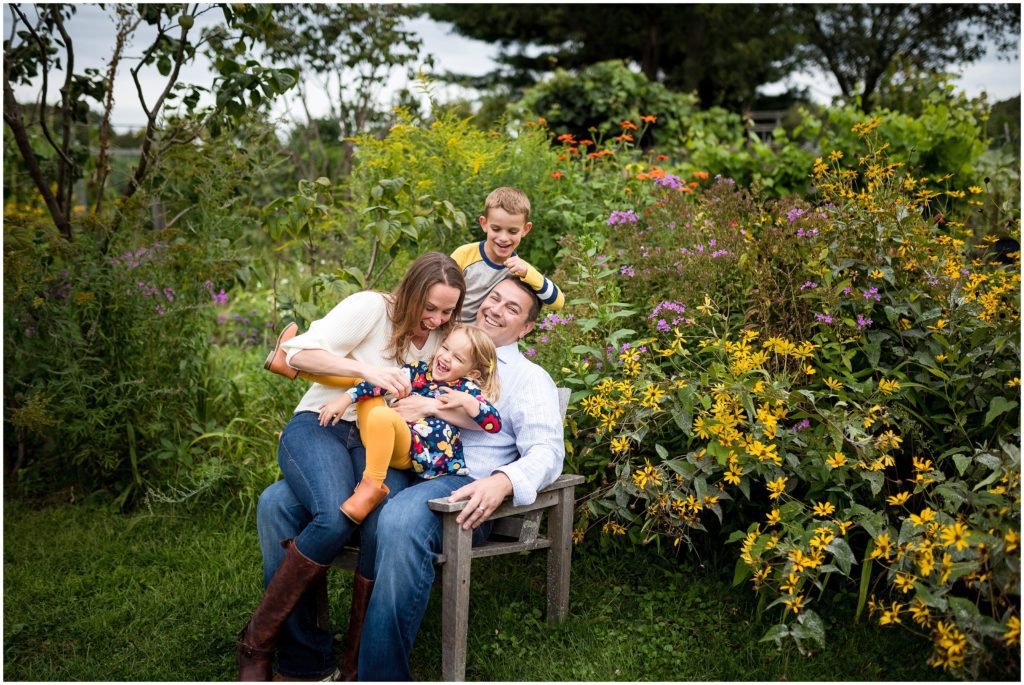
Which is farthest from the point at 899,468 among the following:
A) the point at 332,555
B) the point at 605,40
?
the point at 605,40

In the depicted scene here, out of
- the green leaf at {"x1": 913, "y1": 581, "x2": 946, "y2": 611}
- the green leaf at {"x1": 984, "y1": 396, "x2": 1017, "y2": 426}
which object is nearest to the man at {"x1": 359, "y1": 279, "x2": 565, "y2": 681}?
the green leaf at {"x1": 913, "y1": 581, "x2": 946, "y2": 611}

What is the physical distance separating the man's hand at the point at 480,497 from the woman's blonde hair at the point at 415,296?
47cm

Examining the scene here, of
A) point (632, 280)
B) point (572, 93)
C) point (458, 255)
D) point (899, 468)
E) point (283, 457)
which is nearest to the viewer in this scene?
point (283, 457)

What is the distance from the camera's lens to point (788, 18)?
17781mm

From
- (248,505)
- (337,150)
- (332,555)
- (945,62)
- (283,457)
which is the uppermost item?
(945,62)

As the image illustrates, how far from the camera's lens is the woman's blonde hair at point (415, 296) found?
2.59 metres

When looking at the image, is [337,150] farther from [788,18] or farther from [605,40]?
[788,18]

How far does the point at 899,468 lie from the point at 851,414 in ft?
1.49

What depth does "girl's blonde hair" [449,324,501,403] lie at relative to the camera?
260 centimetres

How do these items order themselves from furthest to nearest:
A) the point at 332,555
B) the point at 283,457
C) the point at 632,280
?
the point at 632,280
the point at 283,457
the point at 332,555

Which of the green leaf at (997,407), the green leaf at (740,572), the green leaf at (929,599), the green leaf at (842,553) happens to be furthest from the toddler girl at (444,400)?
the green leaf at (997,407)

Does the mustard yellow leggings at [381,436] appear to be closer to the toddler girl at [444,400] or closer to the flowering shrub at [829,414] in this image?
the toddler girl at [444,400]

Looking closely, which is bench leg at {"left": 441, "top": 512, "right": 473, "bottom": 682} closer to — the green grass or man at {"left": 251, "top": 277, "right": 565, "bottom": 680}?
man at {"left": 251, "top": 277, "right": 565, "bottom": 680}

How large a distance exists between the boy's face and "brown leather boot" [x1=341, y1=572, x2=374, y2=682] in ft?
3.96
